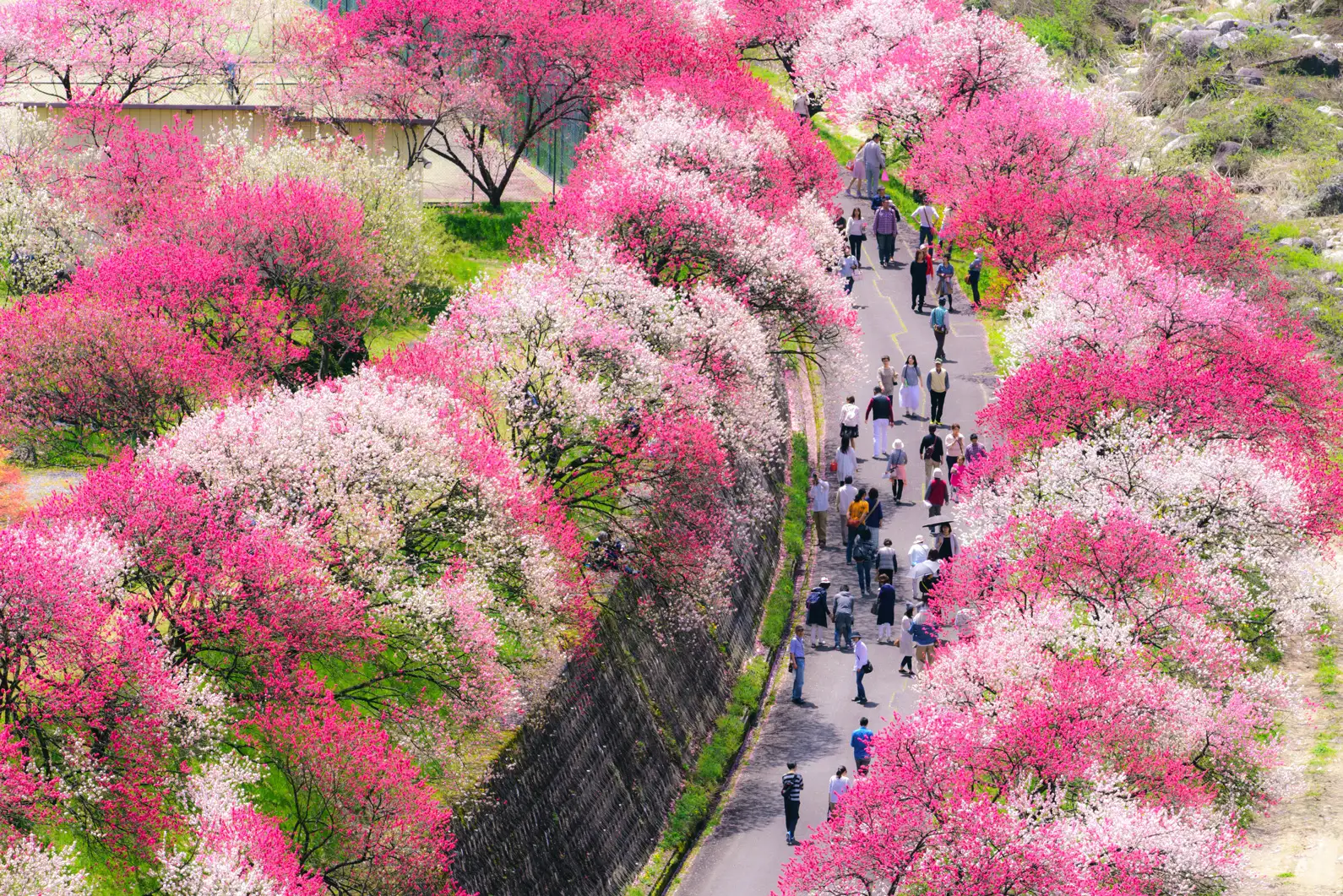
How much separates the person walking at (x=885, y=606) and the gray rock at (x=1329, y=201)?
3952 cm

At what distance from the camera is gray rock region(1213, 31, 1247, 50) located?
89438 millimetres

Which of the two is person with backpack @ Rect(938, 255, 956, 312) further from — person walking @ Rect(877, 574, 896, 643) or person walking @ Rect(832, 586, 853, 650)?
person walking @ Rect(832, 586, 853, 650)

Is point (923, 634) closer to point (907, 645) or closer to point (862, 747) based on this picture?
point (907, 645)

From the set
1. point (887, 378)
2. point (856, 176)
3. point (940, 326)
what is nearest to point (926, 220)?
point (856, 176)

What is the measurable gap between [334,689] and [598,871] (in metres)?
6.98

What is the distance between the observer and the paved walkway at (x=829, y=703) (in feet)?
122

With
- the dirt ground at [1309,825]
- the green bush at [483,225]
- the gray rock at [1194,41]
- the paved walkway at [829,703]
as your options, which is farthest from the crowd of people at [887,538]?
the gray rock at [1194,41]

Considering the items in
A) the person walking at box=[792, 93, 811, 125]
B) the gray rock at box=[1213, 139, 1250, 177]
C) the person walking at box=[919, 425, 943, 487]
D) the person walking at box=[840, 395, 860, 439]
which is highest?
the person walking at box=[792, 93, 811, 125]

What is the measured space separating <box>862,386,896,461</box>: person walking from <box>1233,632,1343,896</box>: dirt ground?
43.6 ft

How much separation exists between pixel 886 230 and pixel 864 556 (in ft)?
68.5

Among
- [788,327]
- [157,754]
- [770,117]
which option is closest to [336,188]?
[788,327]

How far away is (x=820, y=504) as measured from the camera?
48.1m

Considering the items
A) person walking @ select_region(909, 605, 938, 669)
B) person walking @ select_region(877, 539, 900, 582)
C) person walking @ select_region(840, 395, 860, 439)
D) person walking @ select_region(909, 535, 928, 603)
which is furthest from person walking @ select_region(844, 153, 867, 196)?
person walking @ select_region(909, 605, 938, 669)

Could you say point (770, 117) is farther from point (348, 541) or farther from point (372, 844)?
point (372, 844)
